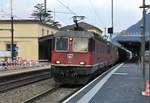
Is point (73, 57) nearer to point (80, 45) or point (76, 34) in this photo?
point (80, 45)

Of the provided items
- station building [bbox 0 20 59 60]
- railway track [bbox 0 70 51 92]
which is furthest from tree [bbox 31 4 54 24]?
railway track [bbox 0 70 51 92]

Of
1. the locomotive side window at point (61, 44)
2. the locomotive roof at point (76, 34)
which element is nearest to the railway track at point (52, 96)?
the locomotive side window at point (61, 44)

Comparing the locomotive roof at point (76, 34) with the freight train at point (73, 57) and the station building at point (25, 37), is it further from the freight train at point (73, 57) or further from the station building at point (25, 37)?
the station building at point (25, 37)

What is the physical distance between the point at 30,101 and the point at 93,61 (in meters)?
6.31

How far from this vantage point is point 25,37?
57.0 metres

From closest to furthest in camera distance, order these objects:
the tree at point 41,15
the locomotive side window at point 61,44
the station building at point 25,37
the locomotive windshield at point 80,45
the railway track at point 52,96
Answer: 1. the railway track at point 52,96
2. the locomotive windshield at point 80,45
3. the locomotive side window at point 61,44
4. the station building at point 25,37
5. the tree at point 41,15

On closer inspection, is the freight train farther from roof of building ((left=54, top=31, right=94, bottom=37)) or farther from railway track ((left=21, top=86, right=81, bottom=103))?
railway track ((left=21, top=86, right=81, bottom=103))

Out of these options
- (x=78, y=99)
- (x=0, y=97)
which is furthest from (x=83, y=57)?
(x=78, y=99)

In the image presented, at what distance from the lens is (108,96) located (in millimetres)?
12625

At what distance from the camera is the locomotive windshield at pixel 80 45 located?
715 inches

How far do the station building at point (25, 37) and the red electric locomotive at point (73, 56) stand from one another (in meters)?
37.9

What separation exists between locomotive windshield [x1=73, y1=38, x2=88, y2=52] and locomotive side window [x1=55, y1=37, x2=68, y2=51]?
0.46 m

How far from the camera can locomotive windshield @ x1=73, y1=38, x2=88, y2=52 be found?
18156 millimetres

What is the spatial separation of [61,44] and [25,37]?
39.3 metres
